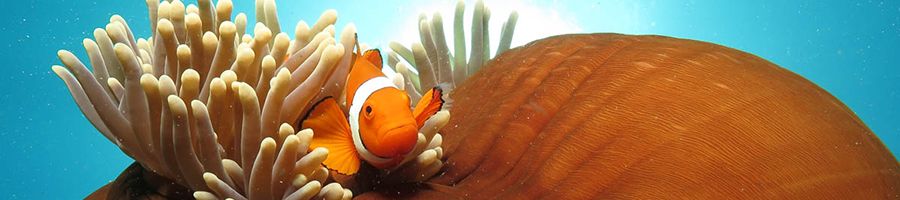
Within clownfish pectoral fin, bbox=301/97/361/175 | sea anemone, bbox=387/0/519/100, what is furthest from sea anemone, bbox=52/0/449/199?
sea anemone, bbox=387/0/519/100

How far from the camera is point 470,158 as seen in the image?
106 cm

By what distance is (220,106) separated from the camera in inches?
38.9

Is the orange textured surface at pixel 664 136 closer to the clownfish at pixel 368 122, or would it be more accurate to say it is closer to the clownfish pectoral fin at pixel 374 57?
the clownfish at pixel 368 122

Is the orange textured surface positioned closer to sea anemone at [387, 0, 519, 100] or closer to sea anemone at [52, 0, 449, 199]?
sea anemone at [52, 0, 449, 199]

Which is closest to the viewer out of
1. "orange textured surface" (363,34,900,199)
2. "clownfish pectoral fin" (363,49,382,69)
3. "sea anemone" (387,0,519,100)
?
"orange textured surface" (363,34,900,199)

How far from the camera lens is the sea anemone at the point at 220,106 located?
3.06 feet

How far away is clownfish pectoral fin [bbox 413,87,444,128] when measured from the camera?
95 centimetres

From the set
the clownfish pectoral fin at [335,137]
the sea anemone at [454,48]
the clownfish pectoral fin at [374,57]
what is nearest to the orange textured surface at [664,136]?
the clownfish pectoral fin at [335,137]

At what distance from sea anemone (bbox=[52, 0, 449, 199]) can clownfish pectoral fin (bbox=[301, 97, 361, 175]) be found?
26 mm

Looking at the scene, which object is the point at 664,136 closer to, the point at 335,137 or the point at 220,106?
the point at 335,137

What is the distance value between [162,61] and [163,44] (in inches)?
1.2

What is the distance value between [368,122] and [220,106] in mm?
237

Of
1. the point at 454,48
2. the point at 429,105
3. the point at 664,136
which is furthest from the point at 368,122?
the point at 454,48

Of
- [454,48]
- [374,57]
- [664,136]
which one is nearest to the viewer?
[664,136]
